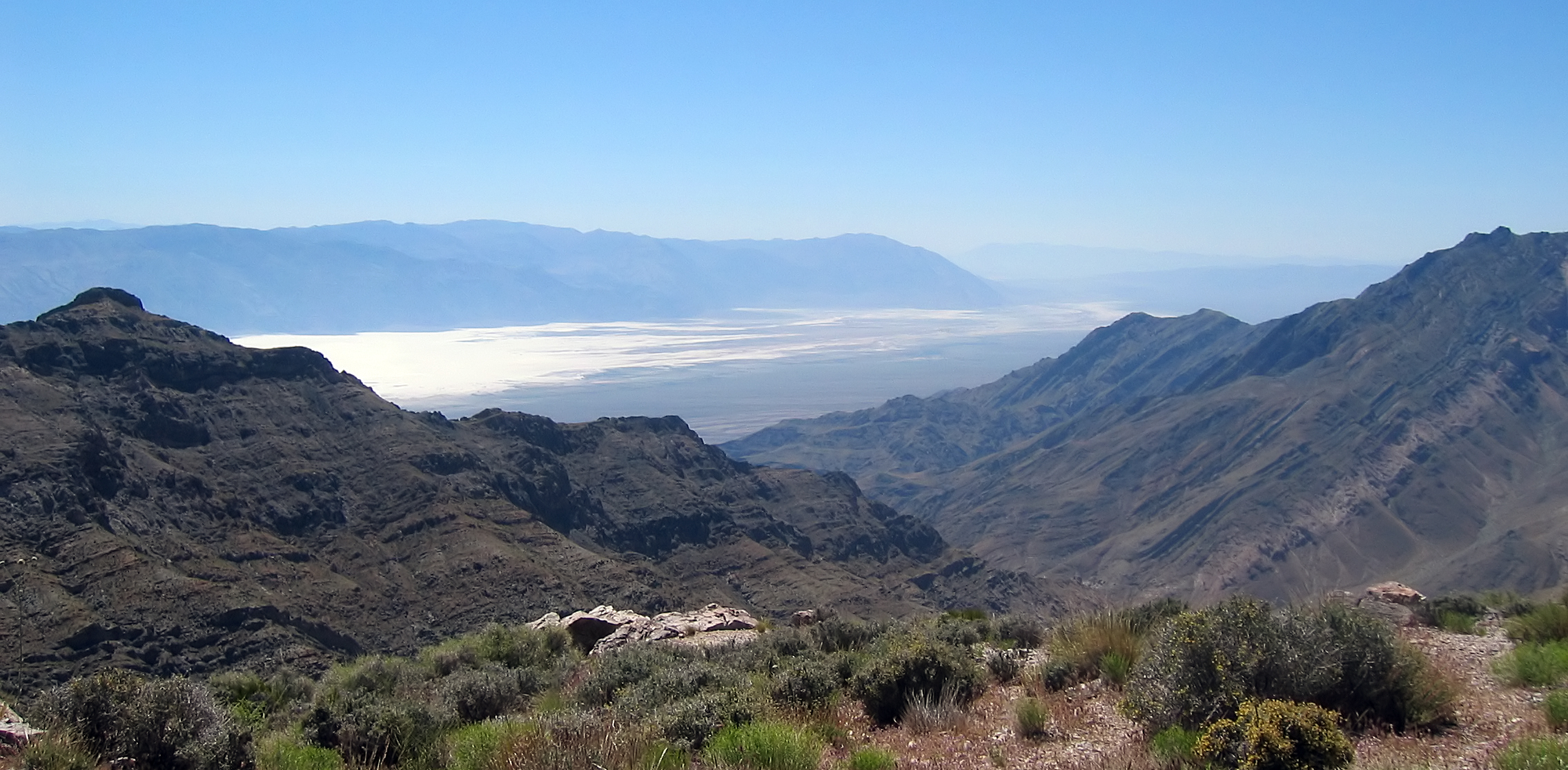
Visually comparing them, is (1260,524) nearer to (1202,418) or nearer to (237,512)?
(1202,418)

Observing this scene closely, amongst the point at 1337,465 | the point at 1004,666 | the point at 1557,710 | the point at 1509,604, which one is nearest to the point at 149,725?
the point at 1004,666

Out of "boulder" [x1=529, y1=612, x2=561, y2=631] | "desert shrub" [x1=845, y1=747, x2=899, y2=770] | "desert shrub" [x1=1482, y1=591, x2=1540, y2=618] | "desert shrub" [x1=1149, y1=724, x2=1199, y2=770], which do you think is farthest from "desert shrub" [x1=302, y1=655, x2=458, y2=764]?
"desert shrub" [x1=1482, y1=591, x2=1540, y2=618]

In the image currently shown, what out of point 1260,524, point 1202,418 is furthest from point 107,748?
point 1202,418

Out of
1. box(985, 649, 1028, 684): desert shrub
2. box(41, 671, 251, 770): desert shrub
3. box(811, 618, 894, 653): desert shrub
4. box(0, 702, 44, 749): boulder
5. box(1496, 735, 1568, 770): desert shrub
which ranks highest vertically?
box(1496, 735, 1568, 770): desert shrub

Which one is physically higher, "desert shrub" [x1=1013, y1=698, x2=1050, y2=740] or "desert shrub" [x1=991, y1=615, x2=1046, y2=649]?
"desert shrub" [x1=1013, y1=698, x2=1050, y2=740]

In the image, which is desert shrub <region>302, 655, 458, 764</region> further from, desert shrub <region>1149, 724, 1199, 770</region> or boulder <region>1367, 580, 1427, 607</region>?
boulder <region>1367, 580, 1427, 607</region>

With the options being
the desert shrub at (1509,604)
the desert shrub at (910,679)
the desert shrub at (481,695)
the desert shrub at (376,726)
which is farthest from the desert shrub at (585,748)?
the desert shrub at (1509,604)
